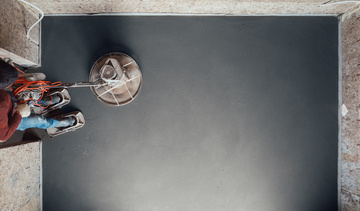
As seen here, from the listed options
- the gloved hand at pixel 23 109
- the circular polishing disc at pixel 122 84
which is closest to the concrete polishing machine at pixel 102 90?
the circular polishing disc at pixel 122 84

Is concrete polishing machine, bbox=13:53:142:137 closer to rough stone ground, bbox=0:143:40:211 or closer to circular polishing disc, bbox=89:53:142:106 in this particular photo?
circular polishing disc, bbox=89:53:142:106

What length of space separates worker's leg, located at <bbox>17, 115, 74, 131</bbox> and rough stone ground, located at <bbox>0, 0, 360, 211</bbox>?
306 mm

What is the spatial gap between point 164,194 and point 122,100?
121cm

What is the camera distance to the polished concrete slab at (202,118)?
2.61 meters

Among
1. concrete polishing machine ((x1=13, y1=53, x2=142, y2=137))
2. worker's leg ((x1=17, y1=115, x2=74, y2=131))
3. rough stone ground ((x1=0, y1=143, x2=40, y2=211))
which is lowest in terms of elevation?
rough stone ground ((x1=0, y1=143, x2=40, y2=211))

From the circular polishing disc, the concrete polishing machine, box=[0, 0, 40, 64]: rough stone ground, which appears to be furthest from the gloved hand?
the circular polishing disc

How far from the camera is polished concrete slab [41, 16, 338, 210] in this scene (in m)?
2.61

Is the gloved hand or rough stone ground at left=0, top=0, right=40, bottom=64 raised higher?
rough stone ground at left=0, top=0, right=40, bottom=64

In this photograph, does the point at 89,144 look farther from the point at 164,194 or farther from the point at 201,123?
the point at 201,123

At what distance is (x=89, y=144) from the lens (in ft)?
8.60

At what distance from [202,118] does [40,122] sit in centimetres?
169

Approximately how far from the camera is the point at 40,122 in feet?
7.23

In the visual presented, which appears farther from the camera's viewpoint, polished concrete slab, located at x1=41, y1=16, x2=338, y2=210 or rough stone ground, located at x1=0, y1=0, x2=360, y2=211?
A: polished concrete slab, located at x1=41, y1=16, x2=338, y2=210

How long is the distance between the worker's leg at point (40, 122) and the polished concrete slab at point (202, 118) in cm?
21
